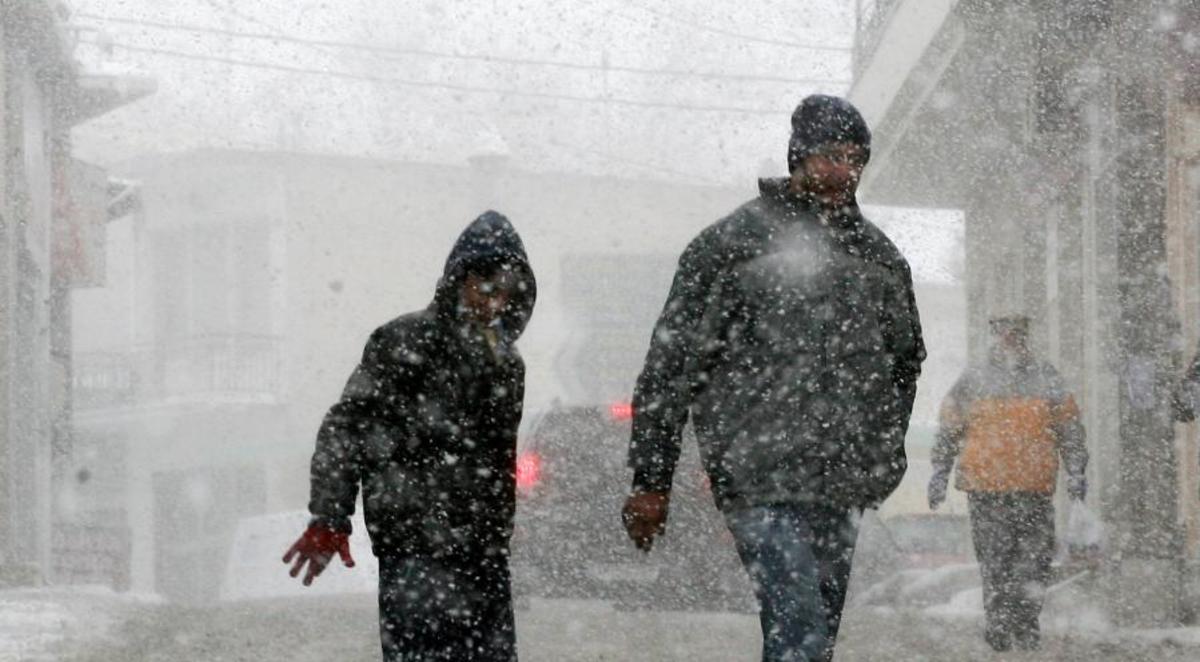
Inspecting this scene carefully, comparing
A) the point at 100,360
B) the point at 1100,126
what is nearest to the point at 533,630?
the point at 1100,126

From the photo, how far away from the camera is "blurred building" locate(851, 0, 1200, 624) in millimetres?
10516

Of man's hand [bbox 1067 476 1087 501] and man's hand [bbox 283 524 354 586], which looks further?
man's hand [bbox 1067 476 1087 501]

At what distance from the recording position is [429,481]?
4.25m

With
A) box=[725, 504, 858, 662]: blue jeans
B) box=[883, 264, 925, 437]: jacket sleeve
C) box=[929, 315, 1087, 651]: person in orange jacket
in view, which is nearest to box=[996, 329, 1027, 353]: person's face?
box=[929, 315, 1087, 651]: person in orange jacket

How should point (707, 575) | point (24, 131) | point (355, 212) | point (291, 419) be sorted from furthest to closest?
1. point (355, 212)
2. point (291, 419)
3. point (24, 131)
4. point (707, 575)

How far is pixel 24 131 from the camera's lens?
18688 mm

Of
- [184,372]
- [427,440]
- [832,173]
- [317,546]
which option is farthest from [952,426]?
[184,372]

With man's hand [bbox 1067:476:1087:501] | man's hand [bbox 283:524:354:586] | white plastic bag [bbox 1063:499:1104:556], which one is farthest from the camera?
white plastic bag [bbox 1063:499:1104:556]

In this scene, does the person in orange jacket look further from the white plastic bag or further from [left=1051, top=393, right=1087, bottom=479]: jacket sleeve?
the white plastic bag

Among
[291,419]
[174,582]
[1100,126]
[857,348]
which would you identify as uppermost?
[1100,126]

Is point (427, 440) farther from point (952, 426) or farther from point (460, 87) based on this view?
point (460, 87)

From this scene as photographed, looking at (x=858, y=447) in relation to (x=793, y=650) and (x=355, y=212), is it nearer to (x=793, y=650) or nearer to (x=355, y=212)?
(x=793, y=650)

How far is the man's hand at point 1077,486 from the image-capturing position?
29.1ft

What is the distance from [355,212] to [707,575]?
36.2 meters
